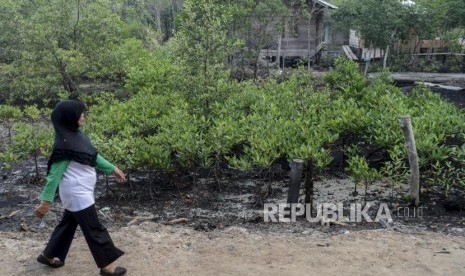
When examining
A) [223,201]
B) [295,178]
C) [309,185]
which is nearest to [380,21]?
[223,201]

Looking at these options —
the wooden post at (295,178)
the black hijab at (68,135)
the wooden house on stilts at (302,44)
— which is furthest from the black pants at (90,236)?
the wooden house on stilts at (302,44)

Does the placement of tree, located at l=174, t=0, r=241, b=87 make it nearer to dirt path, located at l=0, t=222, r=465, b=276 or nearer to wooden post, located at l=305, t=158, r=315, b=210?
wooden post, located at l=305, t=158, r=315, b=210

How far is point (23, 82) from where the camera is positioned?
14055 millimetres

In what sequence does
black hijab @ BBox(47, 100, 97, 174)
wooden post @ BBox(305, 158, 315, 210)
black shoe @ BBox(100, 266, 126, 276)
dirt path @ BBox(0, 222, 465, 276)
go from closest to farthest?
1. black hijab @ BBox(47, 100, 97, 174)
2. black shoe @ BBox(100, 266, 126, 276)
3. dirt path @ BBox(0, 222, 465, 276)
4. wooden post @ BBox(305, 158, 315, 210)

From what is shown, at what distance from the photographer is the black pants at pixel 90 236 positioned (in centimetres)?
407

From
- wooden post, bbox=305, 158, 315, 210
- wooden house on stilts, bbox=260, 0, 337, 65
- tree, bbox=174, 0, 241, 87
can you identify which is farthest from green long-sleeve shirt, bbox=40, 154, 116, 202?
wooden house on stilts, bbox=260, 0, 337, 65

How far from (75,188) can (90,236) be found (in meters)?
0.43

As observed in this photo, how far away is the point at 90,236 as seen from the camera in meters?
4.07

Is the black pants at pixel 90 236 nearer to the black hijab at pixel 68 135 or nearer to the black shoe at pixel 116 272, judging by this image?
the black shoe at pixel 116 272

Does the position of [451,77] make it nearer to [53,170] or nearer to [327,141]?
[327,141]

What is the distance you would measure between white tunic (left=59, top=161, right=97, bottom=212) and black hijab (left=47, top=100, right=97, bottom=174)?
0.09 meters

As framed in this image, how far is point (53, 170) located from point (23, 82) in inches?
443

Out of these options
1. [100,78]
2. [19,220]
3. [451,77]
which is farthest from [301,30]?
[19,220]

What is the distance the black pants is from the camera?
407 centimetres
